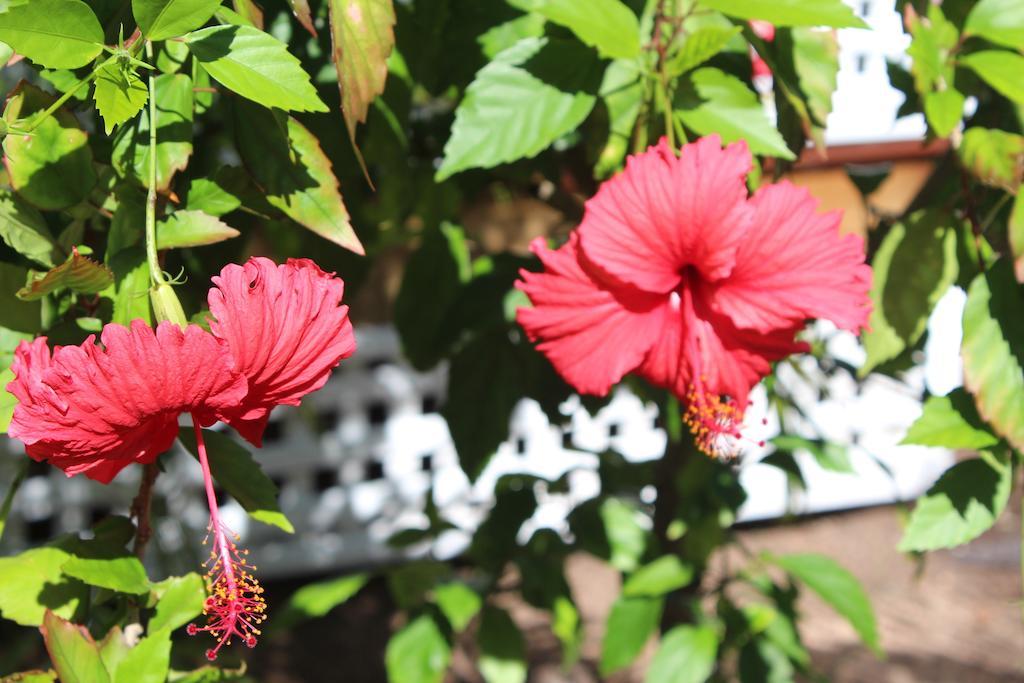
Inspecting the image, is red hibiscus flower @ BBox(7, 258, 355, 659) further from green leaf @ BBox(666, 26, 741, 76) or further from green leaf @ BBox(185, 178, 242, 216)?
green leaf @ BBox(666, 26, 741, 76)

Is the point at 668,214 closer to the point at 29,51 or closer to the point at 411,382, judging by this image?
the point at 29,51

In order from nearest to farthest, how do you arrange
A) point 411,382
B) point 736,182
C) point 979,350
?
point 736,182 < point 979,350 < point 411,382

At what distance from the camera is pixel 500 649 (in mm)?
1384

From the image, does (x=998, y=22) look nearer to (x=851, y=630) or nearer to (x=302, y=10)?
(x=302, y=10)

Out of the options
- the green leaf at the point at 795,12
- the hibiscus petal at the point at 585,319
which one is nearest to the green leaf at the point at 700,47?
the green leaf at the point at 795,12

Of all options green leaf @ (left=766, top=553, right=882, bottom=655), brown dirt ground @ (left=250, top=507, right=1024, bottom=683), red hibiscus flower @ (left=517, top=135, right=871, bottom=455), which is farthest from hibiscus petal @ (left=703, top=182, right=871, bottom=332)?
brown dirt ground @ (left=250, top=507, right=1024, bottom=683)

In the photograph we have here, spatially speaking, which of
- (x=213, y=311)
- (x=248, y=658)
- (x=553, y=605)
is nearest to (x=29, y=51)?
(x=213, y=311)

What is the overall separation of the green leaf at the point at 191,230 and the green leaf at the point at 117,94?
91mm

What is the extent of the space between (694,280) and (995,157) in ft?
0.93

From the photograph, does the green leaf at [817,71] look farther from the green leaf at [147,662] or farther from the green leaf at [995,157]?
the green leaf at [147,662]

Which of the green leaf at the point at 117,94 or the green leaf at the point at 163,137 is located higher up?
the green leaf at the point at 117,94

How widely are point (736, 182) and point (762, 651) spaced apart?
2.89 ft

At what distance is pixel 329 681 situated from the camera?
2404mm

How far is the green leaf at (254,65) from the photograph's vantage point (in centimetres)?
60
